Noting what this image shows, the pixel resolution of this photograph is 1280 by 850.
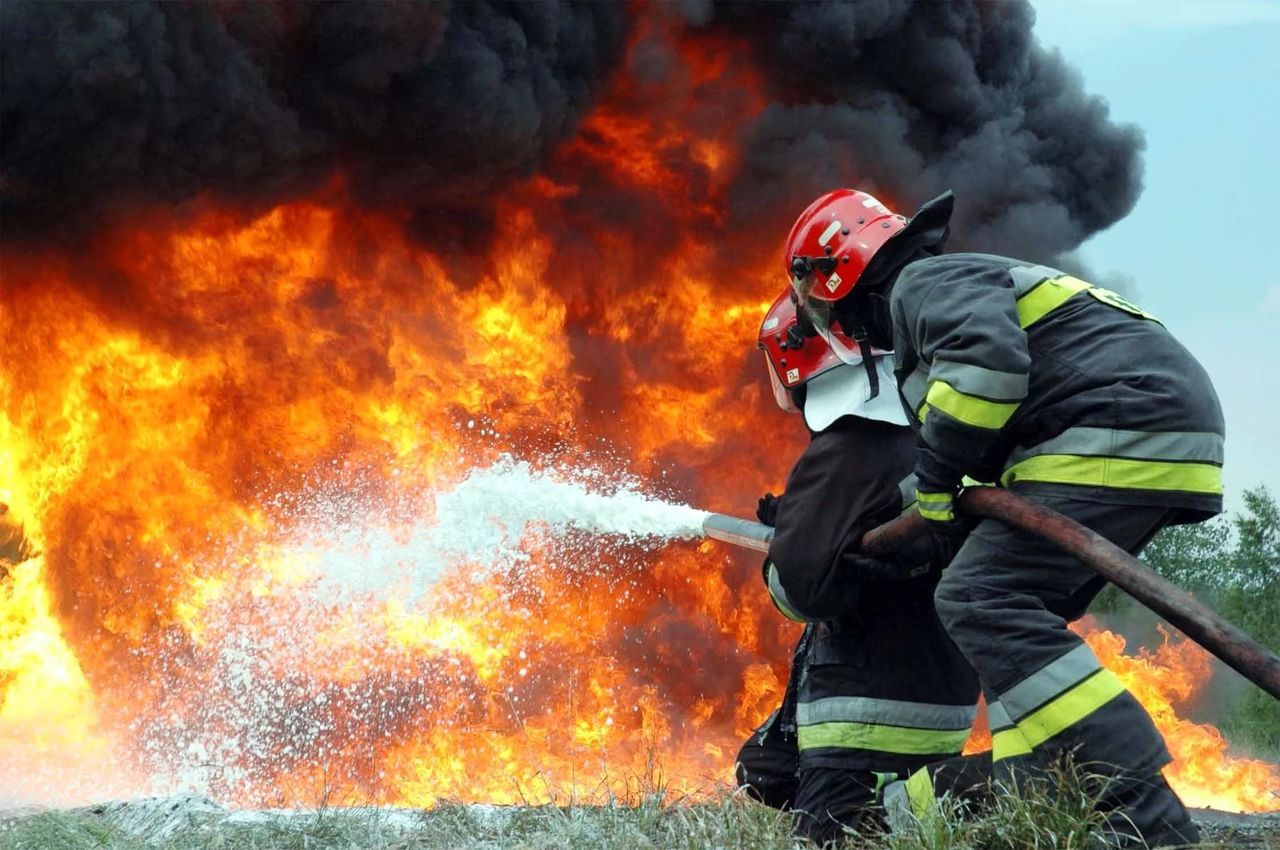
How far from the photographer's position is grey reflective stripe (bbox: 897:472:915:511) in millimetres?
3838

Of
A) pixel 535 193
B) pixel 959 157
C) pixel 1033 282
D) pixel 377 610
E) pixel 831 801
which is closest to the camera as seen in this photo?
pixel 1033 282

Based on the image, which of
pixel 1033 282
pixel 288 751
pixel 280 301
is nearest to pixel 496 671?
pixel 288 751

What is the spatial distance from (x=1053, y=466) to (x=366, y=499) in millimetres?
6664

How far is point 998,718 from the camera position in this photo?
3.28m

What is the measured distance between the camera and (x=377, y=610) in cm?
865

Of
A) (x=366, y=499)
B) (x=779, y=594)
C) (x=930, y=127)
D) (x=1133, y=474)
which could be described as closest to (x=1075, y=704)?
(x=1133, y=474)

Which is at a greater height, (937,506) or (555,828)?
(937,506)

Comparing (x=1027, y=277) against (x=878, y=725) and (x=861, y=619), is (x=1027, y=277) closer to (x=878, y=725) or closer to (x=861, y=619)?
(x=861, y=619)

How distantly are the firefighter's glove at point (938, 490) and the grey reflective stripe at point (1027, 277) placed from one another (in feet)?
1.78

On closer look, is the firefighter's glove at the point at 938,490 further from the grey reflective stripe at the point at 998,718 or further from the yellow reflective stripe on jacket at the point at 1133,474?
the grey reflective stripe at the point at 998,718

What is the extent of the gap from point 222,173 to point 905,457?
6.63 metres

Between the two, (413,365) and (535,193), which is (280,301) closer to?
(413,365)

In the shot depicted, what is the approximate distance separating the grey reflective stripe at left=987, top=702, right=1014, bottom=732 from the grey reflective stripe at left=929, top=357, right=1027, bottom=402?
2.73ft

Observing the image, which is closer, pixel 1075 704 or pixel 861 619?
pixel 1075 704
